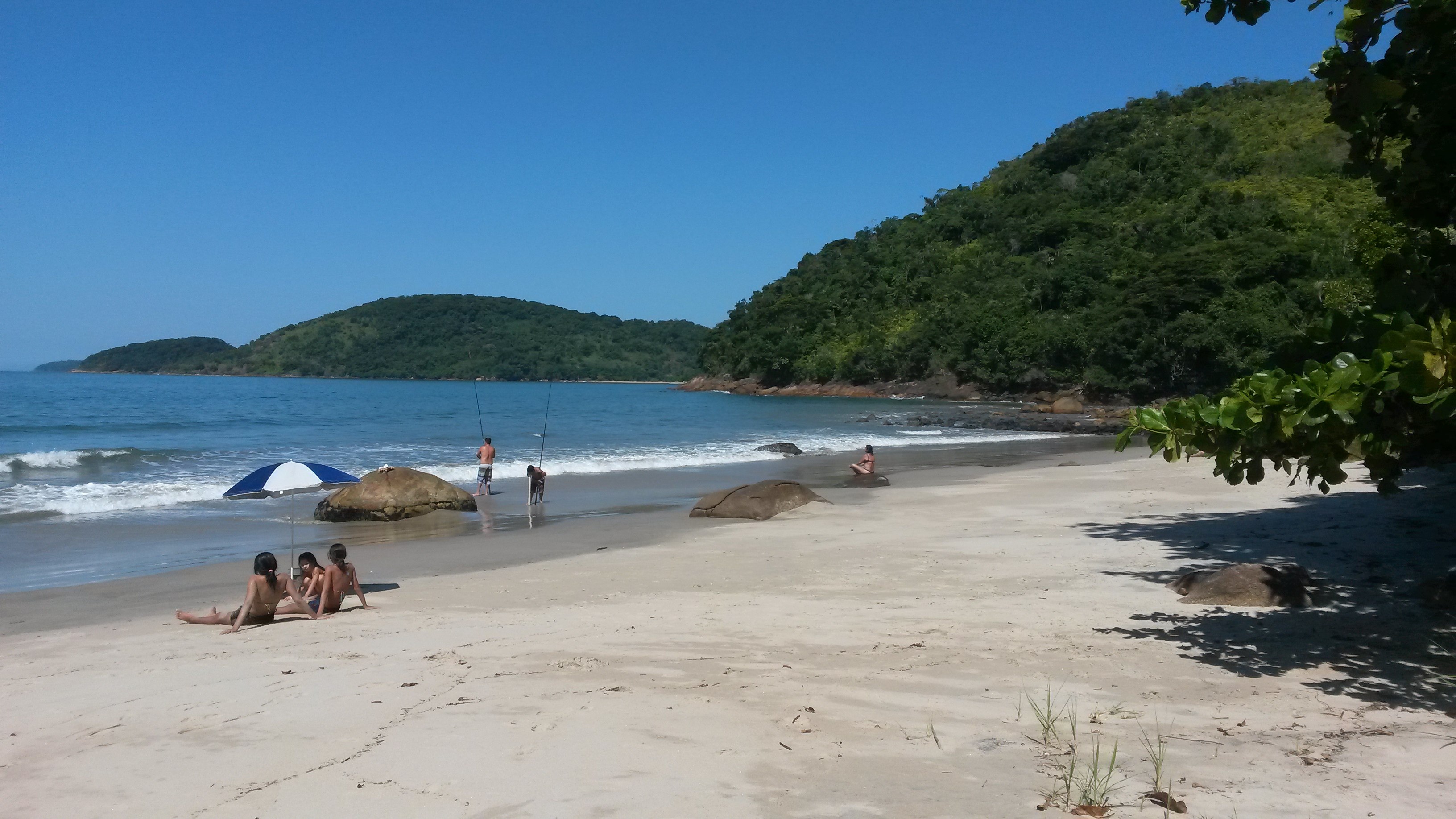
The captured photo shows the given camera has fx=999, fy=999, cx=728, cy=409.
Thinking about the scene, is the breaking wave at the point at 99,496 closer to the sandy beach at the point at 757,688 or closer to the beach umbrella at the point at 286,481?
the sandy beach at the point at 757,688

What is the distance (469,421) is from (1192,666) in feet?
158

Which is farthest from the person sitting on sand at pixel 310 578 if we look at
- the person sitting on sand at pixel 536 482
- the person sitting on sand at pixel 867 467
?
the person sitting on sand at pixel 867 467

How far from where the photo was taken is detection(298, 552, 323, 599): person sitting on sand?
30.1ft

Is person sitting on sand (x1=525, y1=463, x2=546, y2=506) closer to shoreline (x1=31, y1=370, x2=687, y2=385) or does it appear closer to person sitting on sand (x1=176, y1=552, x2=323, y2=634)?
person sitting on sand (x1=176, y1=552, x2=323, y2=634)

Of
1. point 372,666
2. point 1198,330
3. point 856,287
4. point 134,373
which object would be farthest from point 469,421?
point 134,373

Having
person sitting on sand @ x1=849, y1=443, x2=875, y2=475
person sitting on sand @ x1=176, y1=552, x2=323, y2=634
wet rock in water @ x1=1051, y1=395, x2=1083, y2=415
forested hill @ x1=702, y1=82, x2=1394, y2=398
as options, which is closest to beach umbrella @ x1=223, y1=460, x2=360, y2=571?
person sitting on sand @ x1=176, y1=552, x2=323, y2=634

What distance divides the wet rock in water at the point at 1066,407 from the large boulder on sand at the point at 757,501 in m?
43.9

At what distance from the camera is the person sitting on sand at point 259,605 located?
8.47 m

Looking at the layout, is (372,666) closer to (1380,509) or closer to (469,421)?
(1380,509)

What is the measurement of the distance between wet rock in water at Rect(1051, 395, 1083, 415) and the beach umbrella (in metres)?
50.8

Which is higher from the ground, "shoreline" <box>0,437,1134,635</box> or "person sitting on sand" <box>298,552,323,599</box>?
"person sitting on sand" <box>298,552,323,599</box>

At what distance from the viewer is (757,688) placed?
19.7 feet

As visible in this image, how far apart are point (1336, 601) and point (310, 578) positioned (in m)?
8.78

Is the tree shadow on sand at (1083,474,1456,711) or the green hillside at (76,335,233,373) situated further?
the green hillside at (76,335,233,373)
